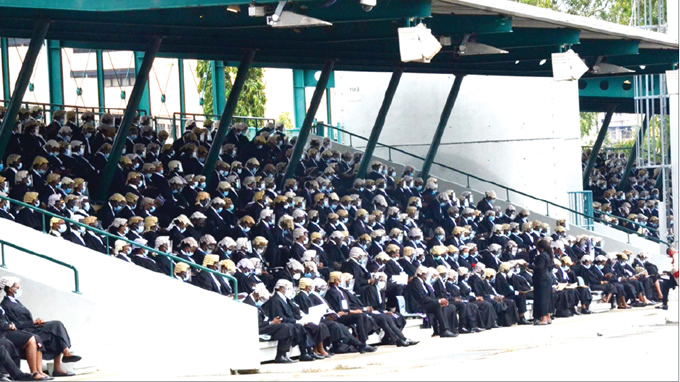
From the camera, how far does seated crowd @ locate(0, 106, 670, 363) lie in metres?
20.8

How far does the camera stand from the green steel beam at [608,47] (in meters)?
29.4

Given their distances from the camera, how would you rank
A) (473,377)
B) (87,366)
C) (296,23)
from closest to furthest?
(473,377), (87,366), (296,23)

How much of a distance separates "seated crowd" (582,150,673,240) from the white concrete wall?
19397 millimetres

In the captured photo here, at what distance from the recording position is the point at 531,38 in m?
27.7

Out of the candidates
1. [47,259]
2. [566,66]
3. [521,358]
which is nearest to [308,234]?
[566,66]

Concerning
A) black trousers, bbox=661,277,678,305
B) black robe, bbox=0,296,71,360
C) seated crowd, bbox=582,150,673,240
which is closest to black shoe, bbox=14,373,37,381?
black robe, bbox=0,296,71,360

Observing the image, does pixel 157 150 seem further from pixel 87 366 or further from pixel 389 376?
pixel 389 376

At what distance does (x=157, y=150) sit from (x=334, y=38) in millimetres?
4287

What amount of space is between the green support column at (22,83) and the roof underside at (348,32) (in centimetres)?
22

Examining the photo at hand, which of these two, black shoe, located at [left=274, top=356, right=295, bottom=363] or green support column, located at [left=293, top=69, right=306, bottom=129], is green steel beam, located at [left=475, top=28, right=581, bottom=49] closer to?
black shoe, located at [left=274, top=356, right=295, bottom=363]

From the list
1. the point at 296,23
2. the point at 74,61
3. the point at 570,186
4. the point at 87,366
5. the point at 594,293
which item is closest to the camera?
the point at 87,366

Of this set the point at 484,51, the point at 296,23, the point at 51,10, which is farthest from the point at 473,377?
the point at 484,51

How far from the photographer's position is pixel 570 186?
3669cm

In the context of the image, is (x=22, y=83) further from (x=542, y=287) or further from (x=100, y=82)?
(x=100, y=82)
